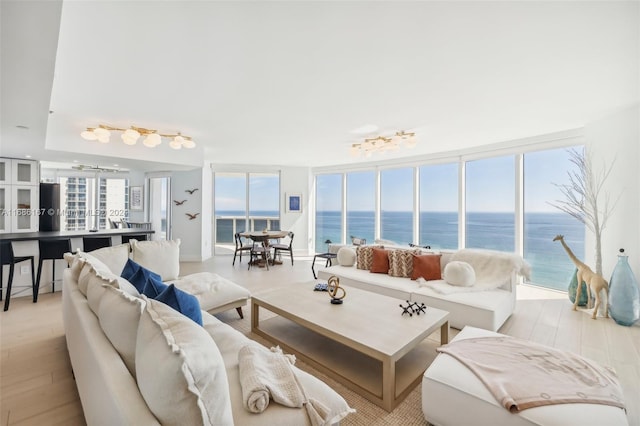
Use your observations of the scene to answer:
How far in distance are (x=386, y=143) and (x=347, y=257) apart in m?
1.90

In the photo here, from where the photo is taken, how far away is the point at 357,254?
4.29 metres

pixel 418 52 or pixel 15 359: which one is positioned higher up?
pixel 418 52

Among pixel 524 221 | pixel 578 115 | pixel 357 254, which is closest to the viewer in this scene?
pixel 578 115

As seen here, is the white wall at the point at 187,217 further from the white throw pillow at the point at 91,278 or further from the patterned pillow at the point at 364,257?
Result: the white throw pillow at the point at 91,278

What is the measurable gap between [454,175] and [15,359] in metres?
6.66

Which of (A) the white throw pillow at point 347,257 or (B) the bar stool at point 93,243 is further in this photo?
(A) the white throw pillow at point 347,257

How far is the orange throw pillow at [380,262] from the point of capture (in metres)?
3.94

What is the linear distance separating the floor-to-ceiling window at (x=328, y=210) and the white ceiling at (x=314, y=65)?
3.73 metres

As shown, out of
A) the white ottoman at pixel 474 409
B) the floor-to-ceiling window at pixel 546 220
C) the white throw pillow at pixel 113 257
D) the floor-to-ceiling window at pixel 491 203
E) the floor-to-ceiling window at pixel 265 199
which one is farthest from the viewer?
the floor-to-ceiling window at pixel 265 199

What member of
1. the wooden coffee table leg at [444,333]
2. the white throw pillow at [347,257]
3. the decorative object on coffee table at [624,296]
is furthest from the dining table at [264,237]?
the decorative object on coffee table at [624,296]

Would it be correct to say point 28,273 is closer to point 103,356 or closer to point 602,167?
point 103,356

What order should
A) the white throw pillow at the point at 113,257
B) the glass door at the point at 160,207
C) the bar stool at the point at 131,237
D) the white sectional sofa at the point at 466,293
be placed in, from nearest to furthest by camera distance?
the white sectional sofa at the point at 466,293, the white throw pillow at the point at 113,257, the bar stool at the point at 131,237, the glass door at the point at 160,207

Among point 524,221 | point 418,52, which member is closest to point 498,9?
point 418,52

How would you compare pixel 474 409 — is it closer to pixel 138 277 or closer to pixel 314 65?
pixel 138 277
